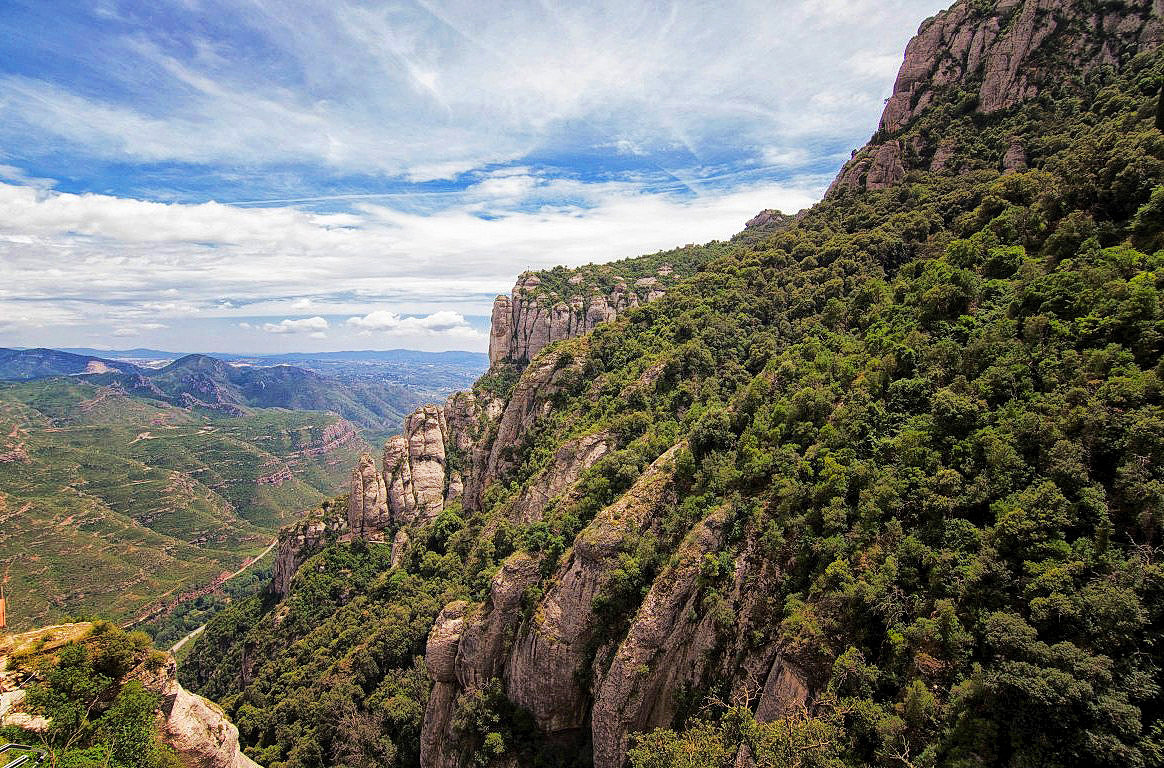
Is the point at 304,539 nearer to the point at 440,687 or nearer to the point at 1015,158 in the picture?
the point at 440,687

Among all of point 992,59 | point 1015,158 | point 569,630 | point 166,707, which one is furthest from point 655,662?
point 992,59

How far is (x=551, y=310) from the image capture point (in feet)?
396

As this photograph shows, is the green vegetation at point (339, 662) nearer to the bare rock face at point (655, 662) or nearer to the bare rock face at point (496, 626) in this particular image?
the bare rock face at point (496, 626)

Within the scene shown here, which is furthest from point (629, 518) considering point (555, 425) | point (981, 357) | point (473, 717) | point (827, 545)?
point (555, 425)

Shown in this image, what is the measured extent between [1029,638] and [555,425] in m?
57.9

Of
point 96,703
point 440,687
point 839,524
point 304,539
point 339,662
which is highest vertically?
point 839,524

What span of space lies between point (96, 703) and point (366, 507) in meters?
66.9

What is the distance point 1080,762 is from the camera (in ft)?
54.6

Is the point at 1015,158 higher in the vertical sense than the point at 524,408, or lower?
higher

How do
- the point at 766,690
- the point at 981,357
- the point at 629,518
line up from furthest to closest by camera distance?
the point at 629,518, the point at 981,357, the point at 766,690

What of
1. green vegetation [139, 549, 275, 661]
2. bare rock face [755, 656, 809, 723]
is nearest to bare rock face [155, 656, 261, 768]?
bare rock face [755, 656, 809, 723]

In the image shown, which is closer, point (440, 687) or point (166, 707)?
point (166, 707)

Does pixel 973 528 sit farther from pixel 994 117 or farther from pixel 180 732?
pixel 994 117

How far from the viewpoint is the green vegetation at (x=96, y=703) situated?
72.7ft
